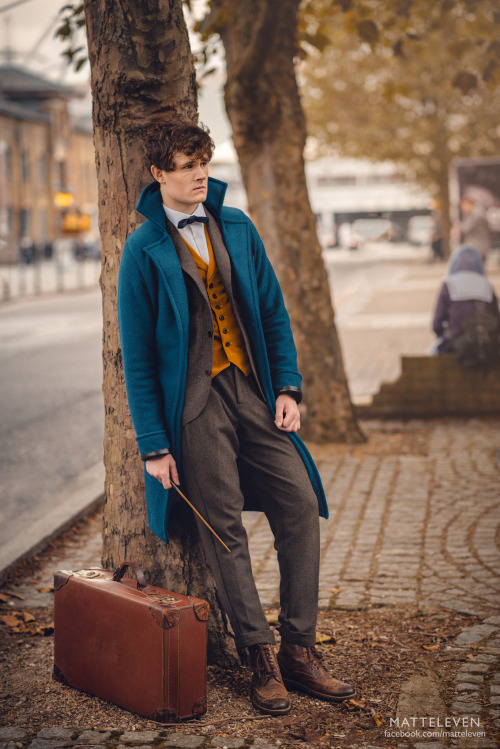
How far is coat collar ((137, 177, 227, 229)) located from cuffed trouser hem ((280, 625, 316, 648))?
151 cm

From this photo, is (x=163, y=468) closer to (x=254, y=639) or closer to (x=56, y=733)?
(x=254, y=639)

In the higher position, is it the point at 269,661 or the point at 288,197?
the point at 288,197

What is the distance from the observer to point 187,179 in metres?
3.31

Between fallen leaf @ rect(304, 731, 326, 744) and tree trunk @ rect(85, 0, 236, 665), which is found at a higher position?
tree trunk @ rect(85, 0, 236, 665)

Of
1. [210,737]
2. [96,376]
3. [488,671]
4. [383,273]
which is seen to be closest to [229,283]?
[210,737]

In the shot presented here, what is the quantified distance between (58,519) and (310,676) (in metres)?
3.14

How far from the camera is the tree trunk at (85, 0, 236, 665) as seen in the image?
11.9 feet

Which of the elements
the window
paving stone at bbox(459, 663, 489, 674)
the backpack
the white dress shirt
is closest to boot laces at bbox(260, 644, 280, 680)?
paving stone at bbox(459, 663, 489, 674)

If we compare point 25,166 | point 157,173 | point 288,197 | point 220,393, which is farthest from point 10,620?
point 25,166

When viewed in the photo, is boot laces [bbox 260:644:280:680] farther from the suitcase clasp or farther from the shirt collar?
the shirt collar

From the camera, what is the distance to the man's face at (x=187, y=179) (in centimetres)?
329

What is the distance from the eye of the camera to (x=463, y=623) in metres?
4.27

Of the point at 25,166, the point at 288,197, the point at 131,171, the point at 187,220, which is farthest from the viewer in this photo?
the point at 25,166

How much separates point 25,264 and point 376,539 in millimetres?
54607
